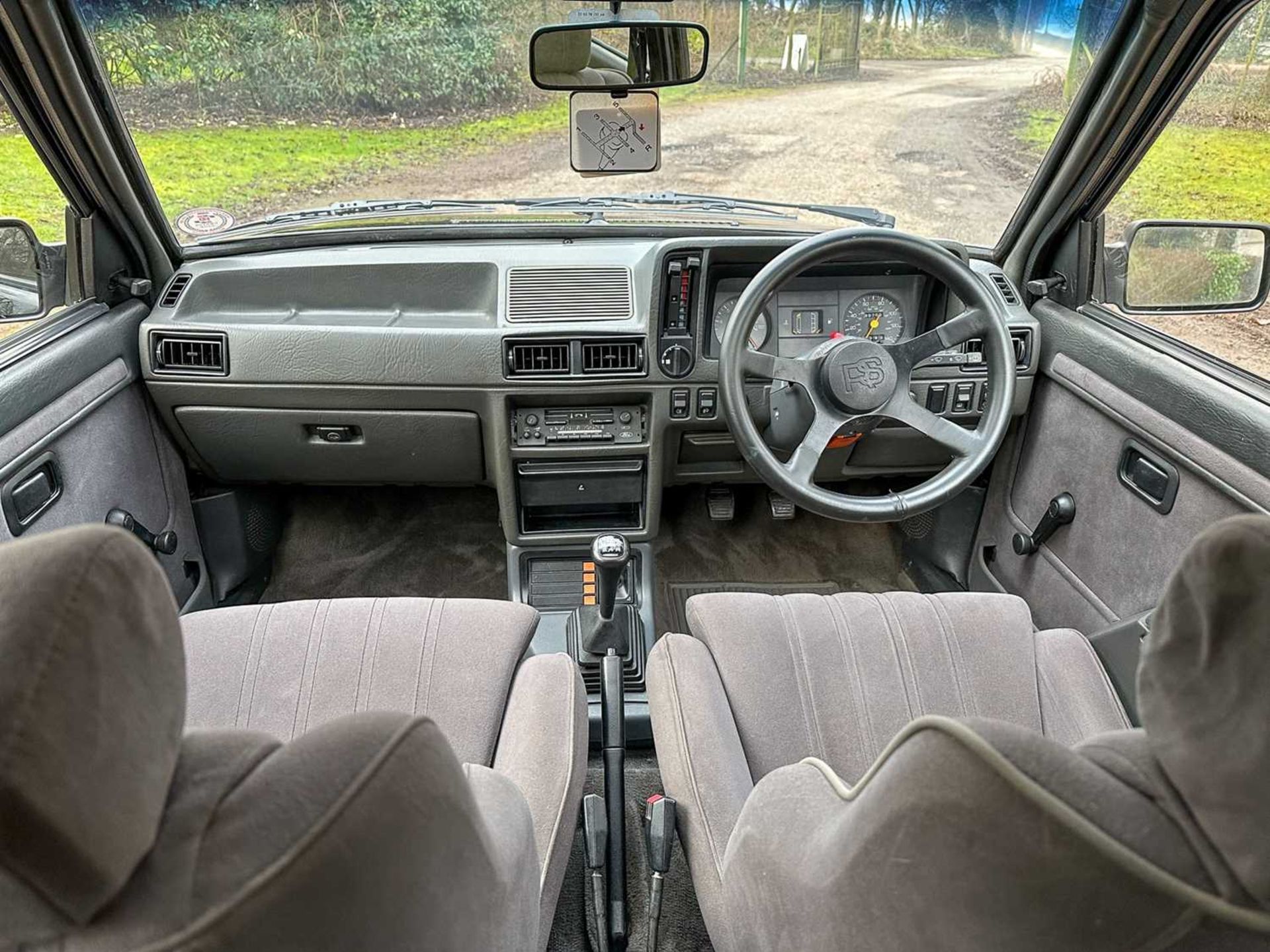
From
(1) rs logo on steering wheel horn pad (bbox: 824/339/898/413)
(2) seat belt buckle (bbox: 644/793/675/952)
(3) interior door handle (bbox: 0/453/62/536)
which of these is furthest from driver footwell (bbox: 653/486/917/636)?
(3) interior door handle (bbox: 0/453/62/536)

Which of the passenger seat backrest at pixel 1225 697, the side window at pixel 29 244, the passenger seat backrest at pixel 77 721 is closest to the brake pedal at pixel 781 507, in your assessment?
the side window at pixel 29 244

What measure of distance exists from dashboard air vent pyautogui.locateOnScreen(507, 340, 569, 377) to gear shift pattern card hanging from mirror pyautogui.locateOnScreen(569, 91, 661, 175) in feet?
1.52

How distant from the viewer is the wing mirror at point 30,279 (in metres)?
2.24

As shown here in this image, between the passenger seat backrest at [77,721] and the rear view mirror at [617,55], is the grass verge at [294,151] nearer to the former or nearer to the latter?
the rear view mirror at [617,55]

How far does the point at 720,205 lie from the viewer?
103 inches

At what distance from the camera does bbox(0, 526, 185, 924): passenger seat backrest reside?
0.52 m

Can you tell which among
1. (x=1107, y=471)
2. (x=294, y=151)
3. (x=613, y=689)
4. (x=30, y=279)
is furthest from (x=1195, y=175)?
(x=30, y=279)

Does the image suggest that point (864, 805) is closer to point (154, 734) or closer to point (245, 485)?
point (154, 734)

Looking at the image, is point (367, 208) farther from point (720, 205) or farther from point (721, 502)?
point (721, 502)

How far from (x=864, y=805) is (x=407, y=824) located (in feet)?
1.28

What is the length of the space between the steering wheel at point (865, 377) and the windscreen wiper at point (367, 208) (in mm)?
1087

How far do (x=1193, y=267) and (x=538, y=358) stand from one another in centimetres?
179

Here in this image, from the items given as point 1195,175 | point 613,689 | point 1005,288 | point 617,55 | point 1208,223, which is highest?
point 617,55

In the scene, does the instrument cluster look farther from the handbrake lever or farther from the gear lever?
the handbrake lever
